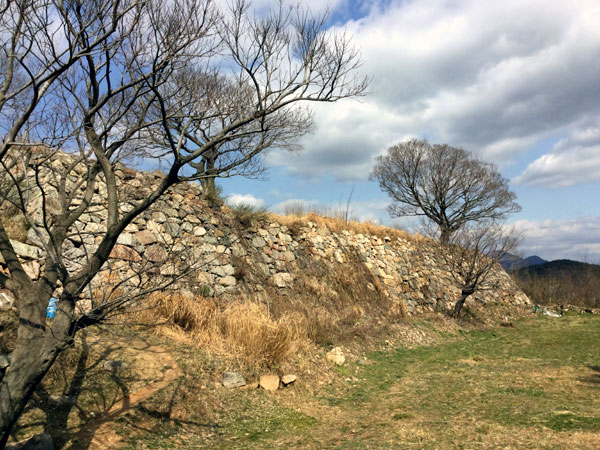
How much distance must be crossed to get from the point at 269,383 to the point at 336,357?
7.38ft

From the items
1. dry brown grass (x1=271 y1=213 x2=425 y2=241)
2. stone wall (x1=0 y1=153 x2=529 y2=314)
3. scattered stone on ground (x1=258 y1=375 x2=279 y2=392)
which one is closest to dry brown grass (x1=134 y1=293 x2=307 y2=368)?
scattered stone on ground (x1=258 y1=375 x2=279 y2=392)

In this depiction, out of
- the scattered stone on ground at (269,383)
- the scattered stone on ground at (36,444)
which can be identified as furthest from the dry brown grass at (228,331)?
the scattered stone on ground at (36,444)

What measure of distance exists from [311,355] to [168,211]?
5.72 meters

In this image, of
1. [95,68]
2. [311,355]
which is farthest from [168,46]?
[311,355]

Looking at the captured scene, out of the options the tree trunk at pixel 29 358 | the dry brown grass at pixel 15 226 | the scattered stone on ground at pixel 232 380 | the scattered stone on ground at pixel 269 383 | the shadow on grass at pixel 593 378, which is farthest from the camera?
the dry brown grass at pixel 15 226

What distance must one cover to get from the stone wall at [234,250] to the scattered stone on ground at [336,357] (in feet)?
10.5

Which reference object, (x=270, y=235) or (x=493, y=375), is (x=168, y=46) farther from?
(x=270, y=235)

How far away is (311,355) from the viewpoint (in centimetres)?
836

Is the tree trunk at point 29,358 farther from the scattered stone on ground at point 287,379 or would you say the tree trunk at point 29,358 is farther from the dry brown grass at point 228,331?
the scattered stone on ground at point 287,379

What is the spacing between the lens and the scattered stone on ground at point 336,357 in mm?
8567

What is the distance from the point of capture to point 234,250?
1201 cm

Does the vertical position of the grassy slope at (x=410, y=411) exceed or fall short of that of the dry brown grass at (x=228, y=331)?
it falls short

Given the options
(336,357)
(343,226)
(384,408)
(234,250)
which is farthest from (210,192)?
(384,408)

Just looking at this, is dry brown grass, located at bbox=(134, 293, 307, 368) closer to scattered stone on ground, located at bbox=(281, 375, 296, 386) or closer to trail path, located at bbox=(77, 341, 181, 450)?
scattered stone on ground, located at bbox=(281, 375, 296, 386)
